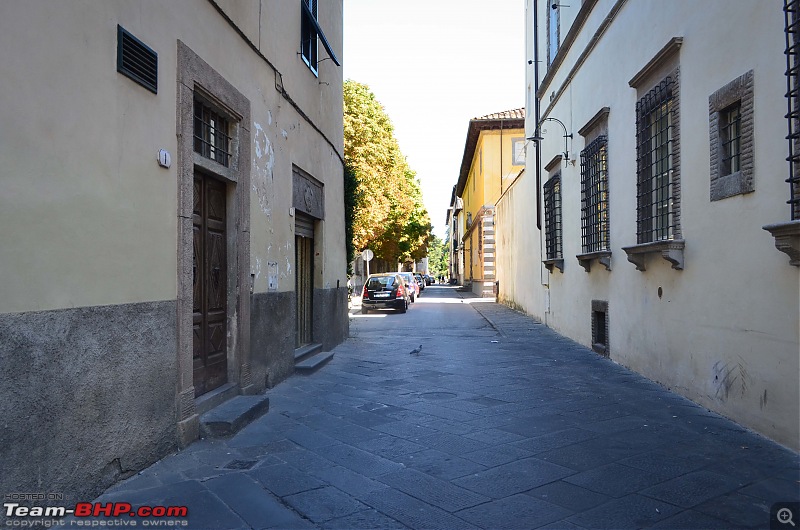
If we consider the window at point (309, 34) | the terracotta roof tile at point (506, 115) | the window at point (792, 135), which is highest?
the terracotta roof tile at point (506, 115)

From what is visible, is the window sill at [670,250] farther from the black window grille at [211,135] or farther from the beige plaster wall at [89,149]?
the beige plaster wall at [89,149]

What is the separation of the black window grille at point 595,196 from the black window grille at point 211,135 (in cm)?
594

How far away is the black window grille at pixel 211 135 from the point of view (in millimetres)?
5641

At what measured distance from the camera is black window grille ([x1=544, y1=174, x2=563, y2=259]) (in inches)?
524

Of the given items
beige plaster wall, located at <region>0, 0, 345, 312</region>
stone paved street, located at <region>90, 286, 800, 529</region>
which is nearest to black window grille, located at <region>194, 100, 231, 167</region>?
beige plaster wall, located at <region>0, 0, 345, 312</region>

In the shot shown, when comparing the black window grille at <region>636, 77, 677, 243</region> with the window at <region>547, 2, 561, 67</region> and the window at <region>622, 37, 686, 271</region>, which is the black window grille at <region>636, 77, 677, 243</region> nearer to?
the window at <region>622, 37, 686, 271</region>

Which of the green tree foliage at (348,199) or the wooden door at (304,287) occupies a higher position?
the green tree foliage at (348,199)

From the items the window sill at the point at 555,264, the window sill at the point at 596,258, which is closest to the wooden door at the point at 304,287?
the window sill at the point at 596,258

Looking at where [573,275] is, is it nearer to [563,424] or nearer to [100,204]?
[563,424]

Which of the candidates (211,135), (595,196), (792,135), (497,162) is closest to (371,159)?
(497,162)

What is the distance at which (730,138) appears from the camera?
220 inches

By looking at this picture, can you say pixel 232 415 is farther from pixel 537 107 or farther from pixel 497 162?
pixel 497 162

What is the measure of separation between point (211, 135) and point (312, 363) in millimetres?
3818

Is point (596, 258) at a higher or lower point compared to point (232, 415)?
higher
